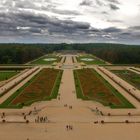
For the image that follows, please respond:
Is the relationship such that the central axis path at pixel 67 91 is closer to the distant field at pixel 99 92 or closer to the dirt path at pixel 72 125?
the distant field at pixel 99 92

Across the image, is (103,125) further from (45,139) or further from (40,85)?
(40,85)

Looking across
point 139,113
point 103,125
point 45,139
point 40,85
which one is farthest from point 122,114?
point 40,85

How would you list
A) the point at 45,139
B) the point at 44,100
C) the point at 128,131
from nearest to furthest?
the point at 45,139 < the point at 128,131 < the point at 44,100

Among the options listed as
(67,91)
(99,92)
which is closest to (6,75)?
(67,91)

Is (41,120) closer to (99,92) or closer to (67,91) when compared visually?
(67,91)

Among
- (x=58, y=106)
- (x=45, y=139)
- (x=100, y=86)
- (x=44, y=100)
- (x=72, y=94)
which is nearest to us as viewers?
(x=45, y=139)

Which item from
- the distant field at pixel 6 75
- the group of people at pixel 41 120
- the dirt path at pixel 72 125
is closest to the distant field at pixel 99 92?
the dirt path at pixel 72 125
